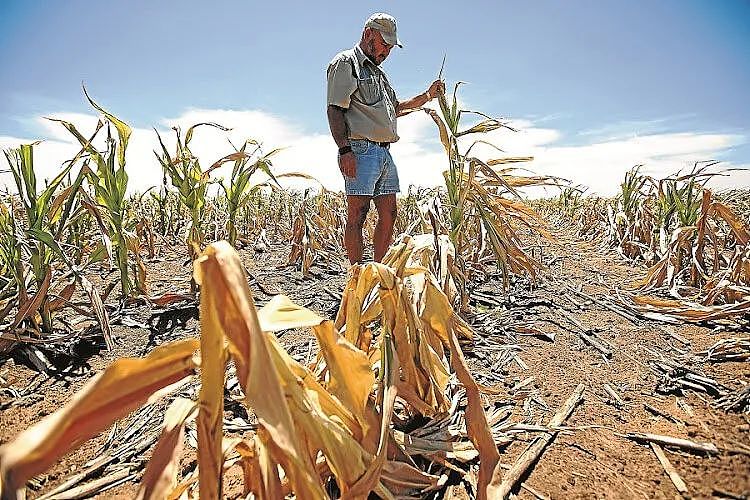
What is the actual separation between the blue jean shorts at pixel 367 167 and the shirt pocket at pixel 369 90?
24cm

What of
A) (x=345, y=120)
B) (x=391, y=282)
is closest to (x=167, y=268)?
(x=345, y=120)

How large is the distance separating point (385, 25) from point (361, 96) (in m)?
0.42

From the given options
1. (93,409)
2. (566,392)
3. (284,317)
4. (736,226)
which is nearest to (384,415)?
(284,317)

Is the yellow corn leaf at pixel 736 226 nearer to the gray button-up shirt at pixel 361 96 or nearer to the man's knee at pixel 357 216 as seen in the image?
the gray button-up shirt at pixel 361 96

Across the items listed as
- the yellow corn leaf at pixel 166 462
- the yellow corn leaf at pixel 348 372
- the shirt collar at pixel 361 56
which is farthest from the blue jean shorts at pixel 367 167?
the yellow corn leaf at pixel 166 462

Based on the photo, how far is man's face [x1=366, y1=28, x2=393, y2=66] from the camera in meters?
2.80

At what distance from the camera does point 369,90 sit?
9.19 feet

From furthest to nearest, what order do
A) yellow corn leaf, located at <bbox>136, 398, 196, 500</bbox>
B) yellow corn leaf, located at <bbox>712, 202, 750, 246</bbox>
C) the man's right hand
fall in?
the man's right hand
yellow corn leaf, located at <bbox>712, 202, 750, 246</bbox>
yellow corn leaf, located at <bbox>136, 398, 196, 500</bbox>

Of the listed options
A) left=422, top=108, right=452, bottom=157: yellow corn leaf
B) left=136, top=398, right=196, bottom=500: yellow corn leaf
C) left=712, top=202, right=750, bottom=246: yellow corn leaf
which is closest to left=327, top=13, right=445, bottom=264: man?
left=422, top=108, right=452, bottom=157: yellow corn leaf

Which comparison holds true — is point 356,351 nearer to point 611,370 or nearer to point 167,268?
point 611,370

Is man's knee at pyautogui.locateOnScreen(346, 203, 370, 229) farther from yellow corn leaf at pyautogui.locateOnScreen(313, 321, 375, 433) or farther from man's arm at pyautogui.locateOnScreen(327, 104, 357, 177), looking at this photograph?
yellow corn leaf at pyautogui.locateOnScreen(313, 321, 375, 433)

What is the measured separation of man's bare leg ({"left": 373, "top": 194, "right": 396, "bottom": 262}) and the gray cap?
92 cm

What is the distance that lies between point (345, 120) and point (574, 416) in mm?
2028

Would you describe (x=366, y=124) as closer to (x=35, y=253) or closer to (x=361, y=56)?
(x=361, y=56)
